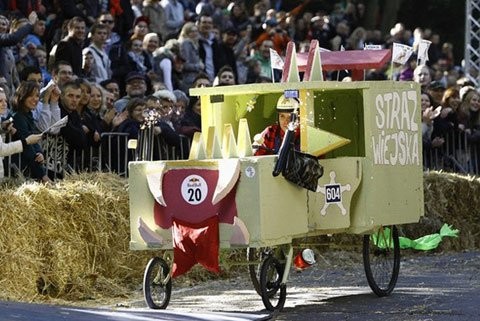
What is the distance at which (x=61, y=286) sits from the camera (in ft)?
49.5

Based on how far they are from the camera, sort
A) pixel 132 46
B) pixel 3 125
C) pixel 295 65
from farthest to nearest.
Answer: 1. pixel 132 46
2. pixel 3 125
3. pixel 295 65

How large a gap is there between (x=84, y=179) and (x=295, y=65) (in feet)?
9.03

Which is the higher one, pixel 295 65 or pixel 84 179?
pixel 295 65

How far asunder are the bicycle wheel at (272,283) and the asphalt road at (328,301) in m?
0.11

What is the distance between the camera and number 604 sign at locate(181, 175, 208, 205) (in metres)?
13.3

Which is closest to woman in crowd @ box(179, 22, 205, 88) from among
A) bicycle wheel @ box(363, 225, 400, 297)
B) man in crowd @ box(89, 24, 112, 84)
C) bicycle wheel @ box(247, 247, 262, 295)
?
man in crowd @ box(89, 24, 112, 84)

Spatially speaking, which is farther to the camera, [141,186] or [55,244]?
[55,244]

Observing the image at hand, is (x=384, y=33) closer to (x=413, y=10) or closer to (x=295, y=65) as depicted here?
(x=413, y=10)

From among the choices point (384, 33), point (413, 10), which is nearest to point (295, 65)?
point (384, 33)

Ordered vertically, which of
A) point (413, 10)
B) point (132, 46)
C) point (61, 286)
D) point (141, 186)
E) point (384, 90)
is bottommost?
point (61, 286)

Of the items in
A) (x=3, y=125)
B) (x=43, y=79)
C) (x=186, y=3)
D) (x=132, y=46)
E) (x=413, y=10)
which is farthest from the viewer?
(x=413, y=10)

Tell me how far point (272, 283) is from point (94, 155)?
13.0 feet

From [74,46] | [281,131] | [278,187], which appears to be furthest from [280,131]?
[74,46]

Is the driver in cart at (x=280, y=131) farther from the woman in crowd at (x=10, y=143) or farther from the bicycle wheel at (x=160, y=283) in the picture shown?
the woman in crowd at (x=10, y=143)
